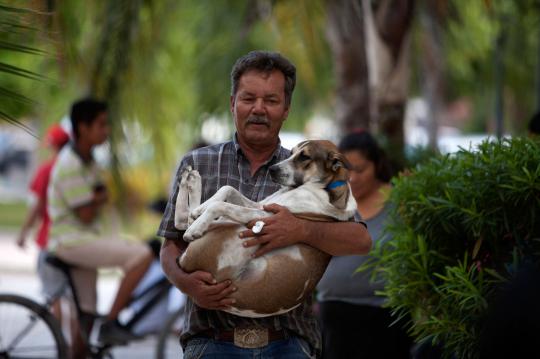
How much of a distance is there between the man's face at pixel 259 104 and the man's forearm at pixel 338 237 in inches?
15.6

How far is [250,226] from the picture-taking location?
3572 millimetres

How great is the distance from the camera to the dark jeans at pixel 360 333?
19.4ft

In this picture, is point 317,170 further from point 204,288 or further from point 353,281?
point 353,281

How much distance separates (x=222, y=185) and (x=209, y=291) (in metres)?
0.44

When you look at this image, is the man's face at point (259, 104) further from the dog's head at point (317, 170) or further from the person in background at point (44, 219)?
the person in background at point (44, 219)

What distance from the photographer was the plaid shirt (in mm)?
3770

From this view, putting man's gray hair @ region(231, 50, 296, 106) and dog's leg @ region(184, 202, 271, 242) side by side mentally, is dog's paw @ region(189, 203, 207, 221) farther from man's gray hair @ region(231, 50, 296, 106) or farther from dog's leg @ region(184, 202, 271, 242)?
man's gray hair @ region(231, 50, 296, 106)

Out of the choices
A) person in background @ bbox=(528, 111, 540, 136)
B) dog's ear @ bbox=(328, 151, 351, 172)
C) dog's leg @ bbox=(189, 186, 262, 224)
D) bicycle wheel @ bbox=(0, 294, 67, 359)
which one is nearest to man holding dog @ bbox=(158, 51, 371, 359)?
dog's leg @ bbox=(189, 186, 262, 224)

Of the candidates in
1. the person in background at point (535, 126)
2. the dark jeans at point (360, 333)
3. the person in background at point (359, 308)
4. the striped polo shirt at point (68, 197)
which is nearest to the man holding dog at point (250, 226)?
the person in background at point (359, 308)

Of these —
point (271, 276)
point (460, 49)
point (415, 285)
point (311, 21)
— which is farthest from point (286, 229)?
point (460, 49)

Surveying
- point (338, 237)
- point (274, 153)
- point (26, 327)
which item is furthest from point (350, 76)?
point (338, 237)

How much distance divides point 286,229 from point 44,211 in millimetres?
4785

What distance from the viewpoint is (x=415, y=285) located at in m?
4.89

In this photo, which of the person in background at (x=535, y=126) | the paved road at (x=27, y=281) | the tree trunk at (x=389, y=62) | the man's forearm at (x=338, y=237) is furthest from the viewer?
the paved road at (x=27, y=281)
